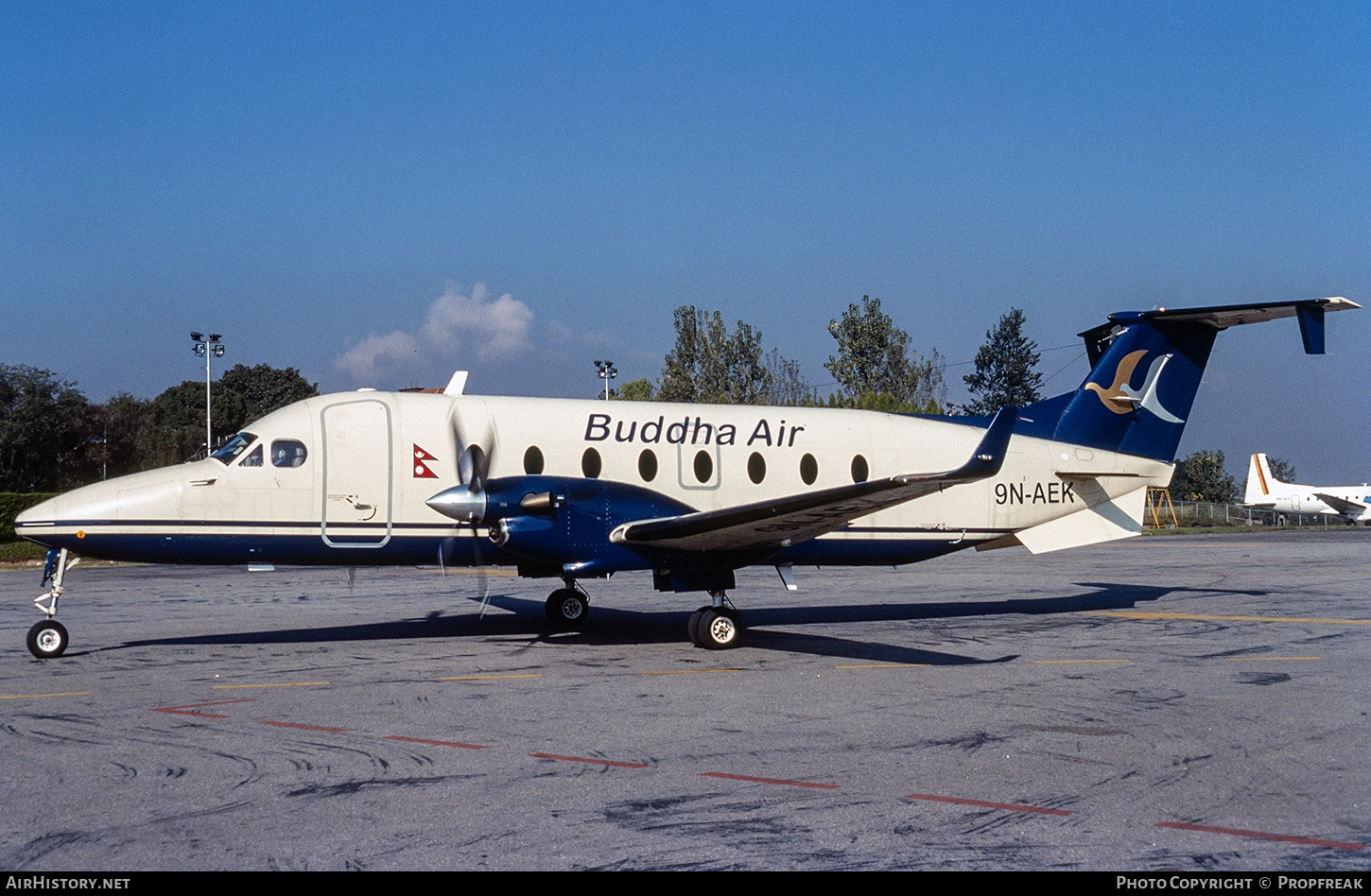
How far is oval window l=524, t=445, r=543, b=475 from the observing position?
590 inches

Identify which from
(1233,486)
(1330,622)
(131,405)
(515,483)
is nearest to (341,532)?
(515,483)

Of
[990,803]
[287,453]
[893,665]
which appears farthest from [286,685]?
[990,803]

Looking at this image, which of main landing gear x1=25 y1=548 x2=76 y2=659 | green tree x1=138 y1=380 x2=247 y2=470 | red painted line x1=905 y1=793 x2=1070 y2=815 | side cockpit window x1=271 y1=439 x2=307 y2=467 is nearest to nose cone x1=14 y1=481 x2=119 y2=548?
main landing gear x1=25 y1=548 x2=76 y2=659

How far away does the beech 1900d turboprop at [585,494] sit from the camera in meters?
13.3

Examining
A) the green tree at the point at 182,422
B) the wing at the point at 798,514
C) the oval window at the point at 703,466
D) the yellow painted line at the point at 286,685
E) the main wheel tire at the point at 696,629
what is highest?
the green tree at the point at 182,422

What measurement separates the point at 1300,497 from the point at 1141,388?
65627mm

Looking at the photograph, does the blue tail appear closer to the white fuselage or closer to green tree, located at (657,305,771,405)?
the white fuselage

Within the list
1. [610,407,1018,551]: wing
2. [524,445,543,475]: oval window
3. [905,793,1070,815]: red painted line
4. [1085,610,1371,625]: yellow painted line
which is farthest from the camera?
[1085,610,1371,625]: yellow painted line

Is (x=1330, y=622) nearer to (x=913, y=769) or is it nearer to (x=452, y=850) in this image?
(x=913, y=769)

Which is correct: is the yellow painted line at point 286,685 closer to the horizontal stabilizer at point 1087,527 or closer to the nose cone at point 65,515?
the nose cone at point 65,515

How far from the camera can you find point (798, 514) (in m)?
13.1

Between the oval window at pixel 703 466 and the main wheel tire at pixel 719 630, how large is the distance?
92.1 inches

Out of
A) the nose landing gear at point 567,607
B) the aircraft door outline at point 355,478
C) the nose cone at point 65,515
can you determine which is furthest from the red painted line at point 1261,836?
the nose cone at point 65,515

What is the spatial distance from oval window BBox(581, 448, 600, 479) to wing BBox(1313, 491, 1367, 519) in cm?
7336
